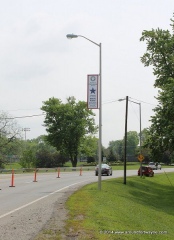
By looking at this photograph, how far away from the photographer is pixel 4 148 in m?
73.1

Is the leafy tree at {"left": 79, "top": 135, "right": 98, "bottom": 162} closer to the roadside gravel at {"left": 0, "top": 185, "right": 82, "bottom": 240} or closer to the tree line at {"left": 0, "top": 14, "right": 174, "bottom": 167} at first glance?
the tree line at {"left": 0, "top": 14, "right": 174, "bottom": 167}

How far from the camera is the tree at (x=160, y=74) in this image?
35.0 meters

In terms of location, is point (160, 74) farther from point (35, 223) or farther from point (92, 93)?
point (35, 223)

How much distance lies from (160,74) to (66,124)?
51.2m

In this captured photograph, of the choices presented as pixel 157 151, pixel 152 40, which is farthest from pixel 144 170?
pixel 152 40

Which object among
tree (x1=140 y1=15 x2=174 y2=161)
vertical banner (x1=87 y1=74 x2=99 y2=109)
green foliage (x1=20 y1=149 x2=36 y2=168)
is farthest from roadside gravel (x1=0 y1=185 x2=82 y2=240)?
green foliage (x1=20 y1=149 x2=36 y2=168)

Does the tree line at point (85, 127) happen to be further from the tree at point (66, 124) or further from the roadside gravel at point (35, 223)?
the roadside gravel at point (35, 223)

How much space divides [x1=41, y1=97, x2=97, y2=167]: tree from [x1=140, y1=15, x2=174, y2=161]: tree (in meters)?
48.9

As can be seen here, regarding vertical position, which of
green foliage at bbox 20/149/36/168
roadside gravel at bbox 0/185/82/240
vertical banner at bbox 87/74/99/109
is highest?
vertical banner at bbox 87/74/99/109

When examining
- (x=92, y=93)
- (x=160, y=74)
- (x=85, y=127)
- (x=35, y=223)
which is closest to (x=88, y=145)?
(x=85, y=127)

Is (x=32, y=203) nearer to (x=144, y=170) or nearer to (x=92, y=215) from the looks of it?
(x=92, y=215)

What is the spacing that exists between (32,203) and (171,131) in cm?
1959

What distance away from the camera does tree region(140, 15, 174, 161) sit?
3503 centimetres

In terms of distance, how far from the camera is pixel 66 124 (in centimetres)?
8850
